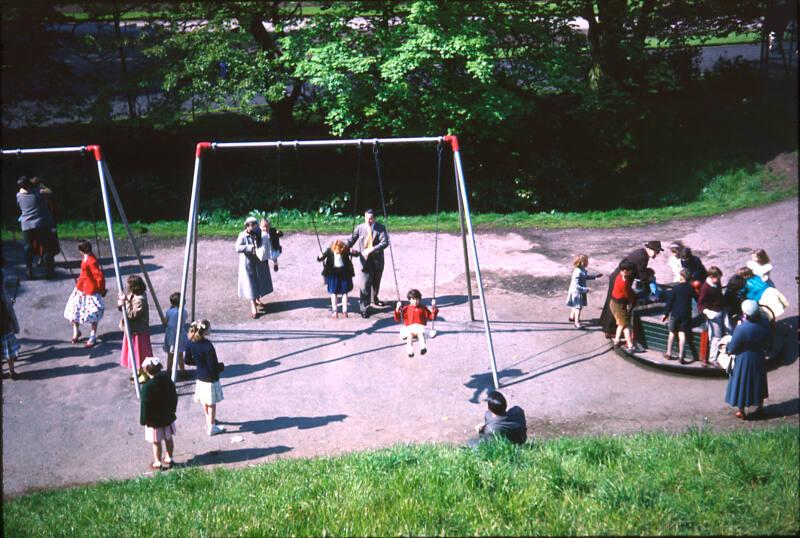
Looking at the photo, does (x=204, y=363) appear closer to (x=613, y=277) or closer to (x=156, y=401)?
(x=156, y=401)

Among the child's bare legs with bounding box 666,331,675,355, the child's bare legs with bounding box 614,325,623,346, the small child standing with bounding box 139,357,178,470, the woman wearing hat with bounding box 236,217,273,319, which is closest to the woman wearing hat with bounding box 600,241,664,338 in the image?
the child's bare legs with bounding box 614,325,623,346

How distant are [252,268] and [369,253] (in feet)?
6.97

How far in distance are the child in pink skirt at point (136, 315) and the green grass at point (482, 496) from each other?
9.79 ft

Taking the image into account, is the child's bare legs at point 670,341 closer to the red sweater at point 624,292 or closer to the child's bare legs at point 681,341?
the child's bare legs at point 681,341

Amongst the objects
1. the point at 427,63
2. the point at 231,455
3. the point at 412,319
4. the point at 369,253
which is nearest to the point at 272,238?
the point at 369,253

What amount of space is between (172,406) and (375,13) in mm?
14099

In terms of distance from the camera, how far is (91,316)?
13344mm

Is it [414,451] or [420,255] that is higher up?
[420,255]

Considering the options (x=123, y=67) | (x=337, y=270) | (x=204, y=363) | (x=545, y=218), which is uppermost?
(x=123, y=67)

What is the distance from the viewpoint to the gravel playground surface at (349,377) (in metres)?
10.7

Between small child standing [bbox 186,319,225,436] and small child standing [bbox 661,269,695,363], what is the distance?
6621 mm

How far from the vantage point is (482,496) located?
290 inches

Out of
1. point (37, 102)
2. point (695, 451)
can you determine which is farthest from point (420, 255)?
point (37, 102)

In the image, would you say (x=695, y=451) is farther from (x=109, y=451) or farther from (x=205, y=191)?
(x=205, y=191)
